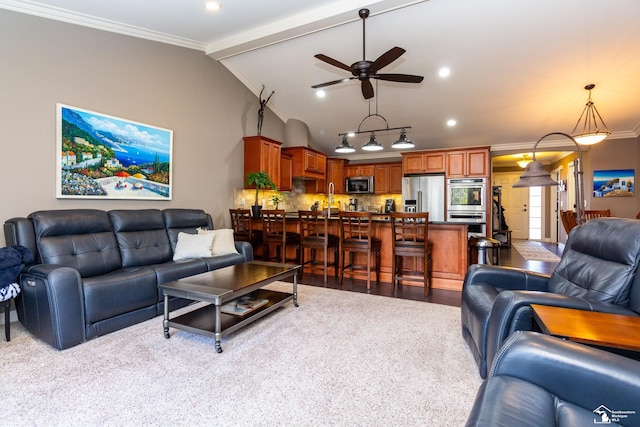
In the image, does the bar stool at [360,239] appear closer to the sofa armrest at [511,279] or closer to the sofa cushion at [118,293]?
the sofa armrest at [511,279]

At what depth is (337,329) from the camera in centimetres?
281

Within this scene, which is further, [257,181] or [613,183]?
[613,183]

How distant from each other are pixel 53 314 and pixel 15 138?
1.76 meters

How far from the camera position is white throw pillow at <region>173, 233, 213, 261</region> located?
371 cm

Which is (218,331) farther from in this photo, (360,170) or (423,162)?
(360,170)

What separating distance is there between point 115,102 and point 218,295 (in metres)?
2.85

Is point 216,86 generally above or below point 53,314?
above

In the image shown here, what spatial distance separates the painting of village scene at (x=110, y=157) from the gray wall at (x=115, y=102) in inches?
Answer: 3.6

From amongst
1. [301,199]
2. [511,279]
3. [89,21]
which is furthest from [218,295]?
[301,199]

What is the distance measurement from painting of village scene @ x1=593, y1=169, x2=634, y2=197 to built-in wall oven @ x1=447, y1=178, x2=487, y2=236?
223 centimetres

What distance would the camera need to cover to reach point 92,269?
305cm

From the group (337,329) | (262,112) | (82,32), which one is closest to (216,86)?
(262,112)

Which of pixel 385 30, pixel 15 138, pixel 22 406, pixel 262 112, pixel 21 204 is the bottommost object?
pixel 22 406

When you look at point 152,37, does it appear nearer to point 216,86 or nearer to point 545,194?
point 216,86
